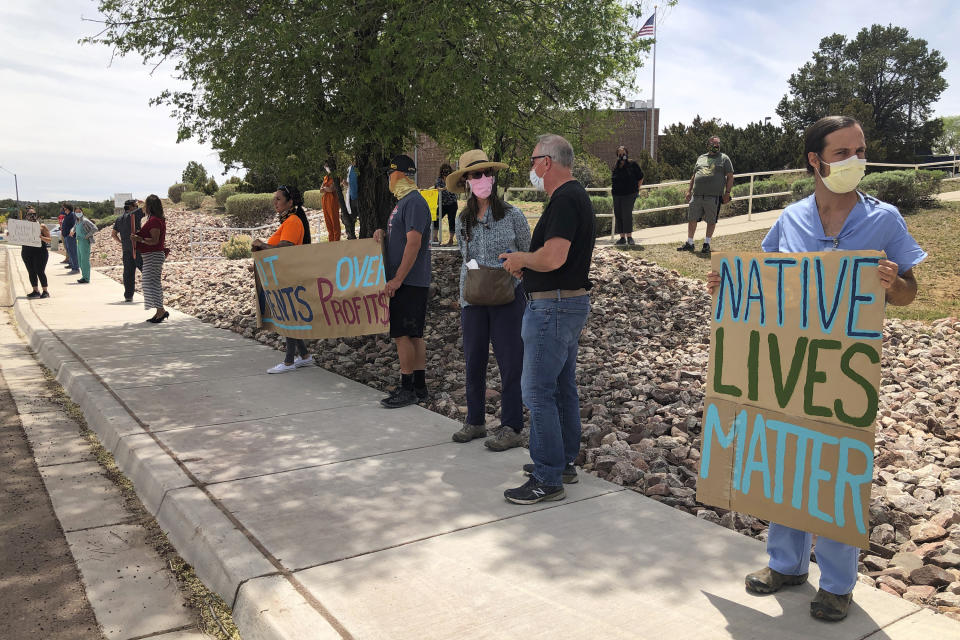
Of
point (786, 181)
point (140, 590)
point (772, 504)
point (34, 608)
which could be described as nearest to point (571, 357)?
point (772, 504)

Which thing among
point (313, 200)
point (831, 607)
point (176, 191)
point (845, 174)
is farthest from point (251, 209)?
point (831, 607)

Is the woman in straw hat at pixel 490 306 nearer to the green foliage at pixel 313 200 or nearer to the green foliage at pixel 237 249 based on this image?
the green foliage at pixel 237 249

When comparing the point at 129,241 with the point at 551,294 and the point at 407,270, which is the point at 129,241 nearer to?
the point at 407,270

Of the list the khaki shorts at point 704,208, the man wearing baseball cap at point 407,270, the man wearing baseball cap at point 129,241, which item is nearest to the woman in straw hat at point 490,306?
the man wearing baseball cap at point 407,270

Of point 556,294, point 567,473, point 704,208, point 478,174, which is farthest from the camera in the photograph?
point 704,208

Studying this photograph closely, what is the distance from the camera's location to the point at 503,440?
552 cm

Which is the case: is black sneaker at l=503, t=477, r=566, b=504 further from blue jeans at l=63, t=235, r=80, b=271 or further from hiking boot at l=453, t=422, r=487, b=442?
blue jeans at l=63, t=235, r=80, b=271

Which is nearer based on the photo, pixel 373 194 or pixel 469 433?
pixel 469 433

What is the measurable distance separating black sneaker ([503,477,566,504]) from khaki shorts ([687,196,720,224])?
9616 mm

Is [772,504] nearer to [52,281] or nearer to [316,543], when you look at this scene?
[316,543]

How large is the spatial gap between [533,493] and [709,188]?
390 inches

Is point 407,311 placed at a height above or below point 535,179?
below

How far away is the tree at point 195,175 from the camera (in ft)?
169

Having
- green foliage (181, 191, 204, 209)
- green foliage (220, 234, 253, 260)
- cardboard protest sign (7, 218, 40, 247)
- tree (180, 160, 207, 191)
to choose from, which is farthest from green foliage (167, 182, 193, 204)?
cardboard protest sign (7, 218, 40, 247)
